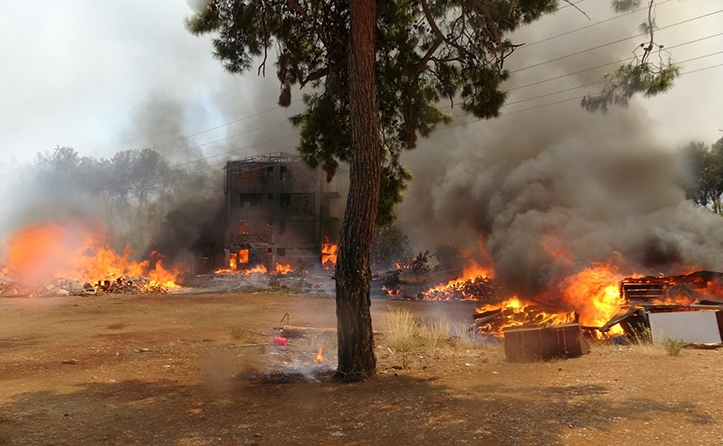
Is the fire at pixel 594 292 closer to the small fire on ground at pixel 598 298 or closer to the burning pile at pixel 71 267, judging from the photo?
the small fire on ground at pixel 598 298

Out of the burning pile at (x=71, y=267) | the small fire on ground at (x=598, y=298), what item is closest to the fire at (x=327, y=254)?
the burning pile at (x=71, y=267)

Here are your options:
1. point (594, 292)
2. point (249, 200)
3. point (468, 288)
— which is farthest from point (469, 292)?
point (249, 200)

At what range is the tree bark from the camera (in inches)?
281

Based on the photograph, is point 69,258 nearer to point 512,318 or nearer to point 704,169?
point 512,318

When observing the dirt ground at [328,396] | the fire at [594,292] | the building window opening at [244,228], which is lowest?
the dirt ground at [328,396]

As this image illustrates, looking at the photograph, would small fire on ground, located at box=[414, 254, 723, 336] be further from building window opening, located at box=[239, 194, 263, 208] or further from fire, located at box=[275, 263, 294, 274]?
building window opening, located at box=[239, 194, 263, 208]

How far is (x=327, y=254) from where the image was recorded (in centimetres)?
4284

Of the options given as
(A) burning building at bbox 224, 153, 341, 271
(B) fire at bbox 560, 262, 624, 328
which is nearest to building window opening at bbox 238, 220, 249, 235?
(A) burning building at bbox 224, 153, 341, 271

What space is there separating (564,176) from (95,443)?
23.9 metres

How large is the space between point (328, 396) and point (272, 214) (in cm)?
3759

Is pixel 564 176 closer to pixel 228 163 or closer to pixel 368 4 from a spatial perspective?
pixel 368 4

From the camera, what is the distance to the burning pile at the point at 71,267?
25000mm

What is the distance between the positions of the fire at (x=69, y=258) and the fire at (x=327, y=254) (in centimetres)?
1223

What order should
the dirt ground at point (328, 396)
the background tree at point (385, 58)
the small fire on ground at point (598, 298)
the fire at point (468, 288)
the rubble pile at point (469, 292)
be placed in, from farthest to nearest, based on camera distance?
the fire at point (468, 288) → the rubble pile at point (469, 292) → the small fire on ground at point (598, 298) → the background tree at point (385, 58) → the dirt ground at point (328, 396)
